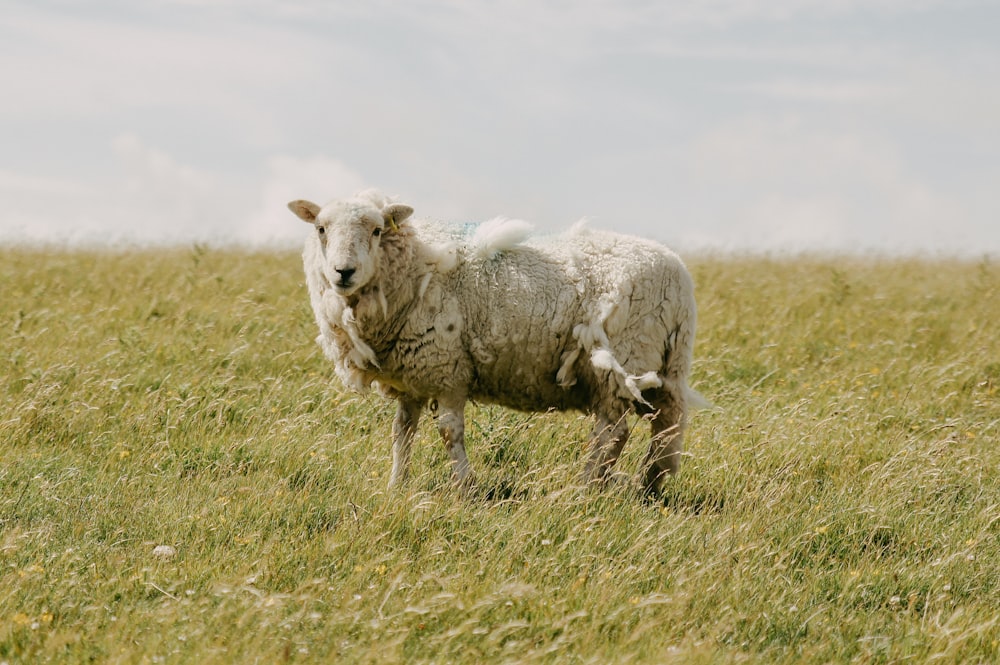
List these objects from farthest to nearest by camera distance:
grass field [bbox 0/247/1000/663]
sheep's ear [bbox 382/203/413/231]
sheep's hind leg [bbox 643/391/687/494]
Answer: sheep's hind leg [bbox 643/391/687/494], sheep's ear [bbox 382/203/413/231], grass field [bbox 0/247/1000/663]

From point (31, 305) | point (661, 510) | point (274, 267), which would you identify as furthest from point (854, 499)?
point (274, 267)

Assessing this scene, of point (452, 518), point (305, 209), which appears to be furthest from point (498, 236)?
point (452, 518)

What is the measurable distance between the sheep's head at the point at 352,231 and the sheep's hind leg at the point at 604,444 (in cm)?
190

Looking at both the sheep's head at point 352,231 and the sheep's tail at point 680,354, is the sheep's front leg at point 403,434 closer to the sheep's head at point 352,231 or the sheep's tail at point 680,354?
the sheep's head at point 352,231

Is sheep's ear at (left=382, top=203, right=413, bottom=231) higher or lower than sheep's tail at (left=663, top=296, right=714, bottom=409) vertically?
higher

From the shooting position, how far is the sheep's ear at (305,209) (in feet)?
22.9

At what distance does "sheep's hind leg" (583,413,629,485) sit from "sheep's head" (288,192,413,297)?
1896 millimetres

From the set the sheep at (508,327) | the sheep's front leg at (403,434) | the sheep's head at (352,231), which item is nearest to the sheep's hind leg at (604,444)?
the sheep at (508,327)

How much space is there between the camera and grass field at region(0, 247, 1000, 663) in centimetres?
488

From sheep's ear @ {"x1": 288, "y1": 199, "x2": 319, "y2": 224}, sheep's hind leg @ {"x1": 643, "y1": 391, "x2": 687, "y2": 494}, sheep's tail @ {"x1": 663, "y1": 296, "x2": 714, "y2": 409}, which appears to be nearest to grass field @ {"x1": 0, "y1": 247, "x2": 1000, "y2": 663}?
sheep's hind leg @ {"x1": 643, "y1": 391, "x2": 687, "y2": 494}

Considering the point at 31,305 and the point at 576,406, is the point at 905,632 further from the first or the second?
the point at 31,305

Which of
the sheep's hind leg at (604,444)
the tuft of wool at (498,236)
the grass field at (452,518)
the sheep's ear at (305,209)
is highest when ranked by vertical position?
the sheep's ear at (305,209)

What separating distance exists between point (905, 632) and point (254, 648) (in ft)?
10.9

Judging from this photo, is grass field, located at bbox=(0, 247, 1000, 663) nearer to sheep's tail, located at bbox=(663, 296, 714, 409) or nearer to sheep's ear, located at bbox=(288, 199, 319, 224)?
sheep's tail, located at bbox=(663, 296, 714, 409)
